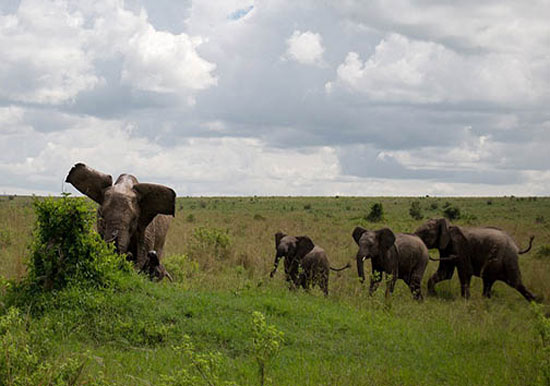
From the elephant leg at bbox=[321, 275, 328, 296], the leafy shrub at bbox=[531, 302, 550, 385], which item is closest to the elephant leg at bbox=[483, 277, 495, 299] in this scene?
the elephant leg at bbox=[321, 275, 328, 296]

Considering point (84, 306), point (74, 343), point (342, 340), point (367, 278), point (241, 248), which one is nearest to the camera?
point (74, 343)

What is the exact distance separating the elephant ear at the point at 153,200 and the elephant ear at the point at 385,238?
5576mm

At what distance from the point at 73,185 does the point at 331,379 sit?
18.0 feet

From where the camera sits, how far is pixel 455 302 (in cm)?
1393

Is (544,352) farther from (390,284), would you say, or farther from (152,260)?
(152,260)

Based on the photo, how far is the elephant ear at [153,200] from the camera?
32.4 ft

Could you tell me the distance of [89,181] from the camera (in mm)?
9938

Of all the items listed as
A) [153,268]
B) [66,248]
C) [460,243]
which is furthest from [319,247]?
[66,248]

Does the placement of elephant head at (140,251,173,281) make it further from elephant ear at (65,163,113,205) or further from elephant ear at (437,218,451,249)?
elephant ear at (437,218,451,249)

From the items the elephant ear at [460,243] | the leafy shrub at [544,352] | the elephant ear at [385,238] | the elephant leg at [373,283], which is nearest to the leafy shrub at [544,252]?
the elephant ear at [460,243]

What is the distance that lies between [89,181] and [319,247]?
6.32 m

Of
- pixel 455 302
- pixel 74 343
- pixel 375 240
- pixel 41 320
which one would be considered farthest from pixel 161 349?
pixel 455 302

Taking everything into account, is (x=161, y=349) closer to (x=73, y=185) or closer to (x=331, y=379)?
(x=331, y=379)

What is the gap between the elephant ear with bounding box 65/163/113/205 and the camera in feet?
32.5
